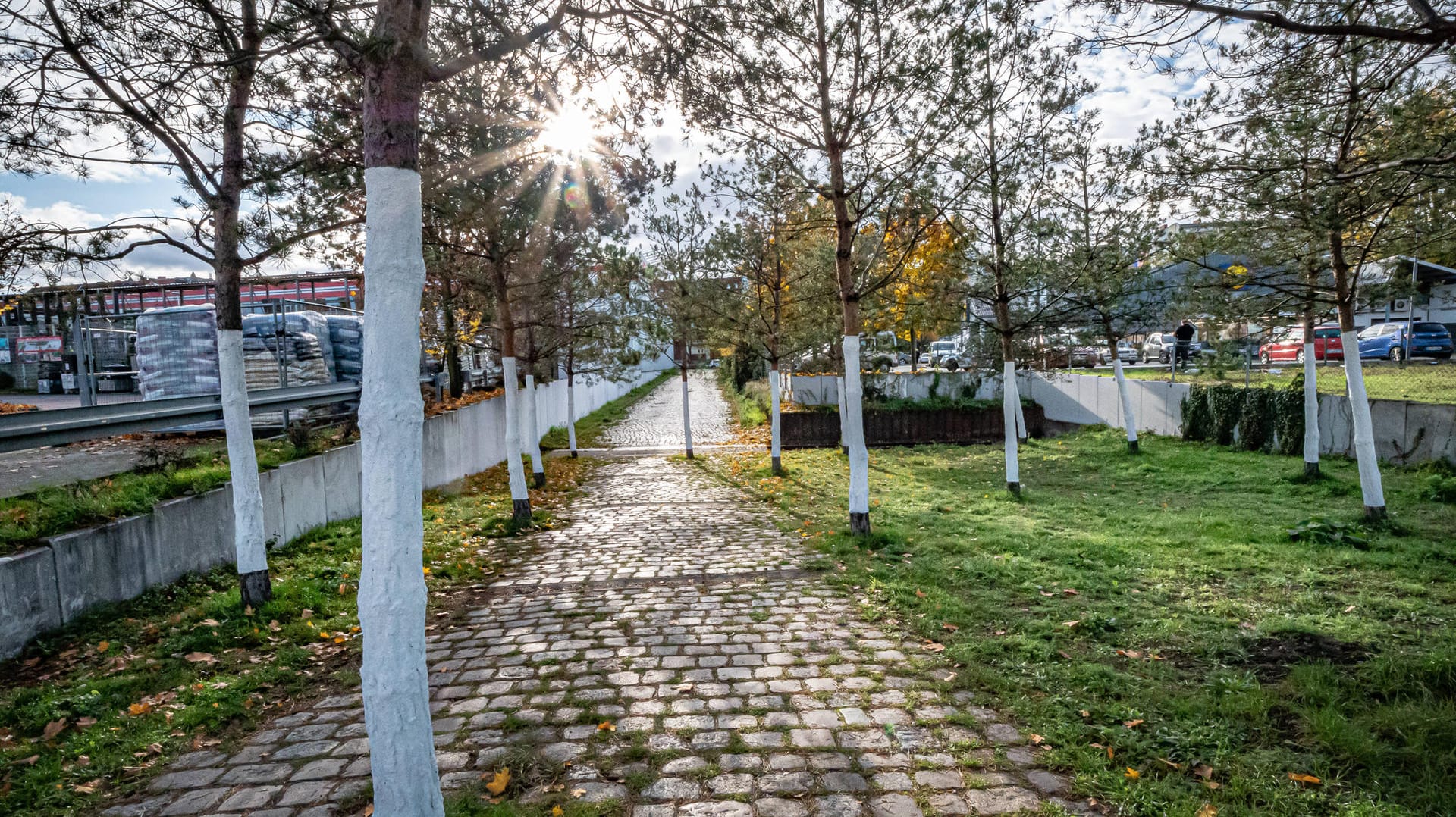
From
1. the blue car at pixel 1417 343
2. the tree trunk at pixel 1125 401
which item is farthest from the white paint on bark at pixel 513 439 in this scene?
the blue car at pixel 1417 343

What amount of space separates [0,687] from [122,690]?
2.36ft

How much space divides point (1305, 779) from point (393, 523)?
4.26m

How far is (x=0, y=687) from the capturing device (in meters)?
4.36

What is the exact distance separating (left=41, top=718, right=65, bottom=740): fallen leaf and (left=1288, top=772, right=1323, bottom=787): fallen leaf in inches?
260

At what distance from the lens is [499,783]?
3326 millimetres

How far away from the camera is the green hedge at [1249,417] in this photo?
1261 cm

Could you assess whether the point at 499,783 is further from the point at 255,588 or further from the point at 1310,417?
the point at 1310,417

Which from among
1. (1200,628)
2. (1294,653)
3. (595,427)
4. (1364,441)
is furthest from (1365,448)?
(595,427)

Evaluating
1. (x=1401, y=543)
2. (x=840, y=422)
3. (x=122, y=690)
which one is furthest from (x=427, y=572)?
(x=840, y=422)

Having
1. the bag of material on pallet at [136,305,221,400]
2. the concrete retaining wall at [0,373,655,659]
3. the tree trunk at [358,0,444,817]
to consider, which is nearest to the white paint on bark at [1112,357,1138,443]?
the concrete retaining wall at [0,373,655,659]

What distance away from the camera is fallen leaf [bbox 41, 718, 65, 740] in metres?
3.89

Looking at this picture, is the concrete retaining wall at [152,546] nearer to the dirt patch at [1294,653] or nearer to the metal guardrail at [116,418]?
the metal guardrail at [116,418]

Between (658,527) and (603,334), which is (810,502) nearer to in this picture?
(658,527)

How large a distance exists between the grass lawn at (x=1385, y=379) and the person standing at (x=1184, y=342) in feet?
5.88
